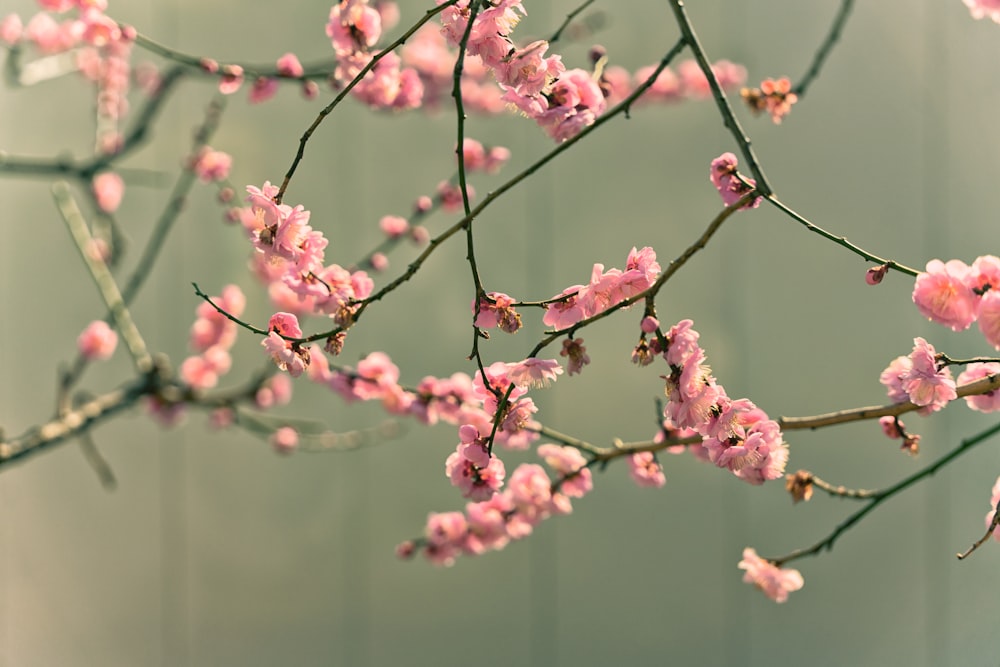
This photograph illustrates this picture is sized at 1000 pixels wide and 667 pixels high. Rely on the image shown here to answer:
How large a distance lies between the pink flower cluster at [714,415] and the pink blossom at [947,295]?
0.47 ft

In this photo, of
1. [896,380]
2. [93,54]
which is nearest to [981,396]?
[896,380]

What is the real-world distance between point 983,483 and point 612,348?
0.80m

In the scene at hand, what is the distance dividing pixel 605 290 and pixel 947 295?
25cm

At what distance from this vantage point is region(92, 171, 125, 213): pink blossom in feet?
5.66

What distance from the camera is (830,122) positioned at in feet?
6.03

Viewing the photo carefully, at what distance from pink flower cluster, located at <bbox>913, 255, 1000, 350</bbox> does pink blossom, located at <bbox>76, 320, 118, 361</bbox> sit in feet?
4.08

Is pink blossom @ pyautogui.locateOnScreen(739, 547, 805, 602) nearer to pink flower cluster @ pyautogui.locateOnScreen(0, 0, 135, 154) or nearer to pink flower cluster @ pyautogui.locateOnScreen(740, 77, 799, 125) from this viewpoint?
pink flower cluster @ pyautogui.locateOnScreen(740, 77, 799, 125)

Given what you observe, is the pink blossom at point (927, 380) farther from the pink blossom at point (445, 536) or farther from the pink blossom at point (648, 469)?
the pink blossom at point (445, 536)

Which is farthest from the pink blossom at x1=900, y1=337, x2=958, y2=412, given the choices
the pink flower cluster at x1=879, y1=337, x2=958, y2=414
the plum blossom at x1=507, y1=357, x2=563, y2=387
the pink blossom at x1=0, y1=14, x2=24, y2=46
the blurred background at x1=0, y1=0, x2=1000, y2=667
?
the pink blossom at x1=0, y1=14, x2=24, y2=46

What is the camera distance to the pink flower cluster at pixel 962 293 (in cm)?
64

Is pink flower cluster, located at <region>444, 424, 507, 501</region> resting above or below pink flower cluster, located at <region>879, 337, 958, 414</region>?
below

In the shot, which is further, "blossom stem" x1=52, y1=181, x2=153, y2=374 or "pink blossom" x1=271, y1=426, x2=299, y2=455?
"pink blossom" x1=271, y1=426, x2=299, y2=455

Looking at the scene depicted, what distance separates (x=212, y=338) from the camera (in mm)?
1479

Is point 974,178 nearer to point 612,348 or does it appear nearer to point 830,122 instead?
point 830,122
